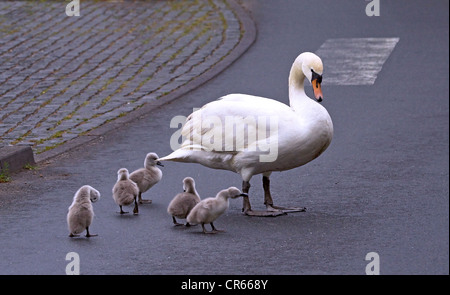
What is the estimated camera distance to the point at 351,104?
14.2m

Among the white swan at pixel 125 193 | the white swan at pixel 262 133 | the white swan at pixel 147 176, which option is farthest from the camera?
the white swan at pixel 147 176

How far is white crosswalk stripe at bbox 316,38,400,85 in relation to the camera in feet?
50.8

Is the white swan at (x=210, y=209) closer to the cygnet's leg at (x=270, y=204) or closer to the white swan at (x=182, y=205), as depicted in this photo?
the white swan at (x=182, y=205)

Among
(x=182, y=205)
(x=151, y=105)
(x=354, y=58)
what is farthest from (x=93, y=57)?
(x=182, y=205)

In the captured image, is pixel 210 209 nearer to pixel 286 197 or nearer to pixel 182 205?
pixel 182 205

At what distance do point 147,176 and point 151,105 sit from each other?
4.09 m

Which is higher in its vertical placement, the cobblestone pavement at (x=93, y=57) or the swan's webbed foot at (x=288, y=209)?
the cobblestone pavement at (x=93, y=57)

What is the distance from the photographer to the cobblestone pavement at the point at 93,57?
1369 cm

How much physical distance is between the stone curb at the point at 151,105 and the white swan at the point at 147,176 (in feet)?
5.63

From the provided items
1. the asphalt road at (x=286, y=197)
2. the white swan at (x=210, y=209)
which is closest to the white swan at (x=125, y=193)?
the asphalt road at (x=286, y=197)

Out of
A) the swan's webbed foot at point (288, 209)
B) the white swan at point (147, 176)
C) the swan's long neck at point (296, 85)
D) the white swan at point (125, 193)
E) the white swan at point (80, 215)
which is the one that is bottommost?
the white swan at point (80, 215)
